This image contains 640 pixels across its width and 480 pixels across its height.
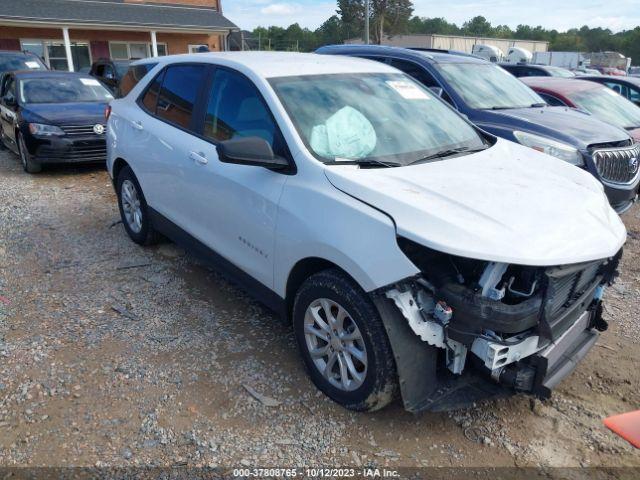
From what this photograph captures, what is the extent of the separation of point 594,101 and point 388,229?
7.24 metres

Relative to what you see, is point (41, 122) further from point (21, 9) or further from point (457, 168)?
point (21, 9)

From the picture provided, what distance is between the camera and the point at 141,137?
15.0 ft

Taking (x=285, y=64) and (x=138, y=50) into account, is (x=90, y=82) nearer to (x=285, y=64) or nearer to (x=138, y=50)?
(x=285, y=64)

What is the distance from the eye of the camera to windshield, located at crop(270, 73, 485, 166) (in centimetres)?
305

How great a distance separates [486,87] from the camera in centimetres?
664

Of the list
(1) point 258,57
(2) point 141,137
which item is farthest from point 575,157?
(2) point 141,137

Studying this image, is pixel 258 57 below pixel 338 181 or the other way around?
the other way around

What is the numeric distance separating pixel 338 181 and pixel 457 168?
→ 779 mm

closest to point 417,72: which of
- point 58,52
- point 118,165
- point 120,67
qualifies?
point 118,165

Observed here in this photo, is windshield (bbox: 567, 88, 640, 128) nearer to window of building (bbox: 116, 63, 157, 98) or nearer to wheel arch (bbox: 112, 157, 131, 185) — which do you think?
window of building (bbox: 116, 63, 157, 98)

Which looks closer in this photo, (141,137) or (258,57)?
(258,57)

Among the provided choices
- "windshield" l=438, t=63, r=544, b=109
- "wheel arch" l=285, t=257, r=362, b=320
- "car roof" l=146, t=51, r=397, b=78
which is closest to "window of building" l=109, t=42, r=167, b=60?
"windshield" l=438, t=63, r=544, b=109

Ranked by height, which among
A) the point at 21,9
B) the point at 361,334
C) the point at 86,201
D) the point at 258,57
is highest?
the point at 21,9

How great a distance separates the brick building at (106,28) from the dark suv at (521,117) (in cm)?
1752
